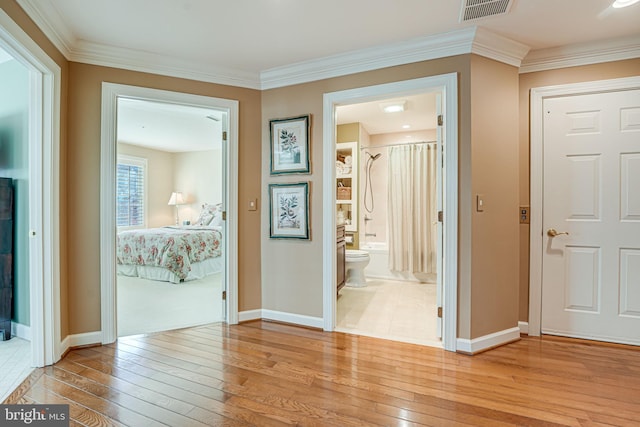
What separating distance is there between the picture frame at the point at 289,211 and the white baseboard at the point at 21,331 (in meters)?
2.19

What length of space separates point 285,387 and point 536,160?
8.86 ft

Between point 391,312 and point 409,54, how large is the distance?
252cm

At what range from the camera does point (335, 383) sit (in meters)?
1.96

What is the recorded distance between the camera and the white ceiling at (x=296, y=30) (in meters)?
1.99

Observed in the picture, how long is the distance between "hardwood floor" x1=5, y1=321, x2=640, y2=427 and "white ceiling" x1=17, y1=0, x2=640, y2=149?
2.33 m

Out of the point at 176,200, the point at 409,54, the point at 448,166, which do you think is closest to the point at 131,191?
the point at 176,200

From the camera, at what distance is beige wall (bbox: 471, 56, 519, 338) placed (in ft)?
7.79

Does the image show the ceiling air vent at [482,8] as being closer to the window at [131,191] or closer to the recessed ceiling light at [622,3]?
the recessed ceiling light at [622,3]

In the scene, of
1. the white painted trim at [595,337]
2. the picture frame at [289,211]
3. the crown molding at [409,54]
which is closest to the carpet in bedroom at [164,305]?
the picture frame at [289,211]

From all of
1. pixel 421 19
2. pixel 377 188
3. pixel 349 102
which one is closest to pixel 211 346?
pixel 349 102

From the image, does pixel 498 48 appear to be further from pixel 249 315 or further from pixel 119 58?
pixel 249 315

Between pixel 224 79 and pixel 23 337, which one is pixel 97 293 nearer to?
pixel 23 337

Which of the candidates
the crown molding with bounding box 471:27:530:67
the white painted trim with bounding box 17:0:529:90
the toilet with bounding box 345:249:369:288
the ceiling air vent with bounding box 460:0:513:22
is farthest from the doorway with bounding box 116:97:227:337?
the crown molding with bounding box 471:27:530:67

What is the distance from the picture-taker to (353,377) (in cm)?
203
